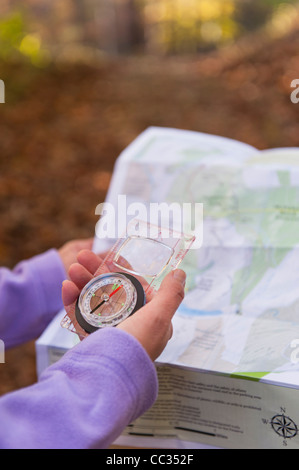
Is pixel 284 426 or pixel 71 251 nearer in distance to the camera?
pixel 284 426

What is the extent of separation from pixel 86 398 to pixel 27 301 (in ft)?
1.32

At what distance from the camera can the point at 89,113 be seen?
8.92ft

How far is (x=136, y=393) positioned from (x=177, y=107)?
8.11ft

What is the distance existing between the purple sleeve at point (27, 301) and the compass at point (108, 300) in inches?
9.8

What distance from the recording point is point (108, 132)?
2564 mm

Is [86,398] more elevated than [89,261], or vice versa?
[89,261]

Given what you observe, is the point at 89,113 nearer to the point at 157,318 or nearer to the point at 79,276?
the point at 79,276

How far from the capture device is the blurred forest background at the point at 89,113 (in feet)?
6.79

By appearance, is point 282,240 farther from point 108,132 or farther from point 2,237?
point 108,132

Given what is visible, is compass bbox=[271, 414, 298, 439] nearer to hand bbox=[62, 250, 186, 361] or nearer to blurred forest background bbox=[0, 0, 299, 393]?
hand bbox=[62, 250, 186, 361]

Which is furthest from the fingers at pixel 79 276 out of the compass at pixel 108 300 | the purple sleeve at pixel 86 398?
the purple sleeve at pixel 86 398

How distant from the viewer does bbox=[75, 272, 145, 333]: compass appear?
613 millimetres

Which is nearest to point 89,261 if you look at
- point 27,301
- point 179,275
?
point 179,275
